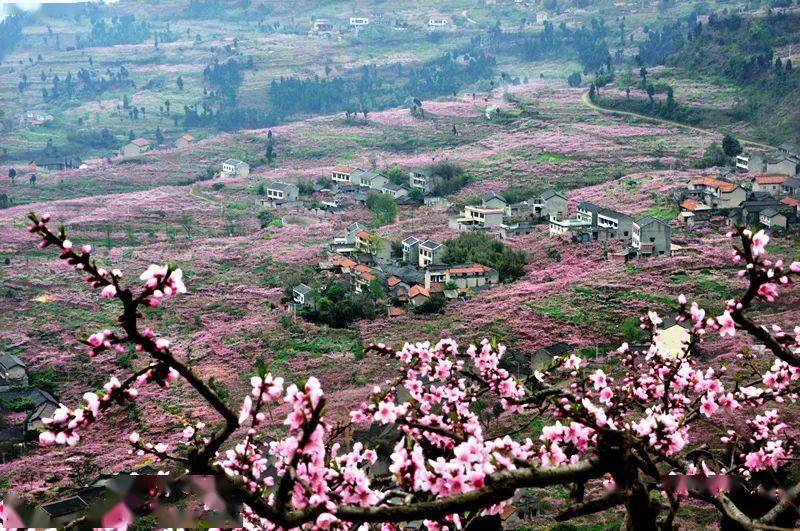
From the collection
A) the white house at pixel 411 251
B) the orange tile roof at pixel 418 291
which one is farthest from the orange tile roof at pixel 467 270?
the white house at pixel 411 251

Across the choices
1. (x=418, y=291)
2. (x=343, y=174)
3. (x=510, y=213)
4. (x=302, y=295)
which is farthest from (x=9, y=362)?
(x=343, y=174)

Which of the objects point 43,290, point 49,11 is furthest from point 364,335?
point 49,11

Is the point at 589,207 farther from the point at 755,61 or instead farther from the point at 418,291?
the point at 755,61

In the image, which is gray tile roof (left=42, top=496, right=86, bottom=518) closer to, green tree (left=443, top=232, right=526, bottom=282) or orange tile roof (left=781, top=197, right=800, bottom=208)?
green tree (left=443, top=232, right=526, bottom=282)

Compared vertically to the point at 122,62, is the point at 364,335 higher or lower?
lower

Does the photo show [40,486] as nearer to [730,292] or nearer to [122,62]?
[730,292]

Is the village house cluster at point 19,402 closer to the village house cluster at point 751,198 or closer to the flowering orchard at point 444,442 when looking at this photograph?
the flowering orchard at point 444,442

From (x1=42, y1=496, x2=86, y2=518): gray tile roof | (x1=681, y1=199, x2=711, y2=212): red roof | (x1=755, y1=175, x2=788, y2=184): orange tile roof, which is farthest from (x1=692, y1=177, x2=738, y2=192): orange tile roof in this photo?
(x1=42, y1=496, x2=86, y2=518): gray tile roof

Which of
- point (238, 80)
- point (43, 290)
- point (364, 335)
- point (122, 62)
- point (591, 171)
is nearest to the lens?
point (364, 335)
